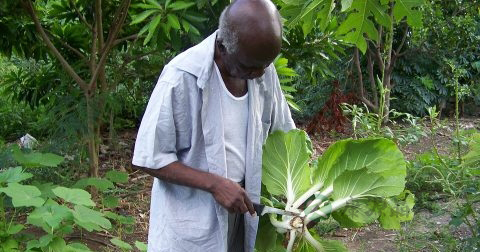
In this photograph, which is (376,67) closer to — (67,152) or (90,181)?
(67,152)

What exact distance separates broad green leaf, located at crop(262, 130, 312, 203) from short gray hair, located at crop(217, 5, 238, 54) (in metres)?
0.56

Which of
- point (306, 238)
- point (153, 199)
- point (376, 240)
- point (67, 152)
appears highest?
point (153, 199)

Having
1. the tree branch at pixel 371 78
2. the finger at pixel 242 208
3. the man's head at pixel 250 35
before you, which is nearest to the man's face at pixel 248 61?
the man's head at pixel 250 35

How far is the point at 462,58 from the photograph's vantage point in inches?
416

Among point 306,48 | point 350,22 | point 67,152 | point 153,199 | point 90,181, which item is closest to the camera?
point 153,199

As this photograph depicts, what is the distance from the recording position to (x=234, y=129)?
246 centimetres

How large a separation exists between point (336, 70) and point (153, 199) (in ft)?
26.1

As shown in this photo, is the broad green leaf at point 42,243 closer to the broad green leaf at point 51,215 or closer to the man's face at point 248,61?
the broad green leaf at point 51,215

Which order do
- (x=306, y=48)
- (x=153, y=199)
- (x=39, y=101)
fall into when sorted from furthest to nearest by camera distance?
(x=39, y=101) → (x=306, y=48) → (x=153, y=199)

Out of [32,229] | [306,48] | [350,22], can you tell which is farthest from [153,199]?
[306,48]

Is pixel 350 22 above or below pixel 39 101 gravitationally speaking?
above

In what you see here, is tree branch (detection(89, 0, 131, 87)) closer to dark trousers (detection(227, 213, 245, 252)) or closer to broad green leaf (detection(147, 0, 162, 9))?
broad green leaf (detection(147, 0, 162, 9))

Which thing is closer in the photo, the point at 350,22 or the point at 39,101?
the point at 350,22

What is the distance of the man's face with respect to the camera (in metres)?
2.22
